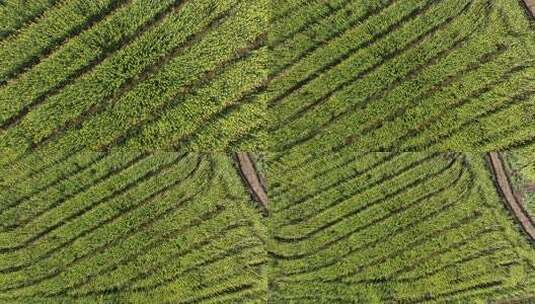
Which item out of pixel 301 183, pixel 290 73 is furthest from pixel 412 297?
pixel 290 73

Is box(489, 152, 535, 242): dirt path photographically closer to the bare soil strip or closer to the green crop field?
the green crop field

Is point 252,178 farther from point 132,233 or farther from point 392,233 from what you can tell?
point 392,233

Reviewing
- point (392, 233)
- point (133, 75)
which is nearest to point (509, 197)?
point (392, 233)

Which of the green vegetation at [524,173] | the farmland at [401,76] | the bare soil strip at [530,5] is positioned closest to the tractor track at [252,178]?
the farmland at [401,76]

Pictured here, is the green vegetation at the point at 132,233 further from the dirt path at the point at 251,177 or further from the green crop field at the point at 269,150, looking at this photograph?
the dirt path at the point at 251,177

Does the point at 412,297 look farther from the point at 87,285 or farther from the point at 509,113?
the point at 87,285
